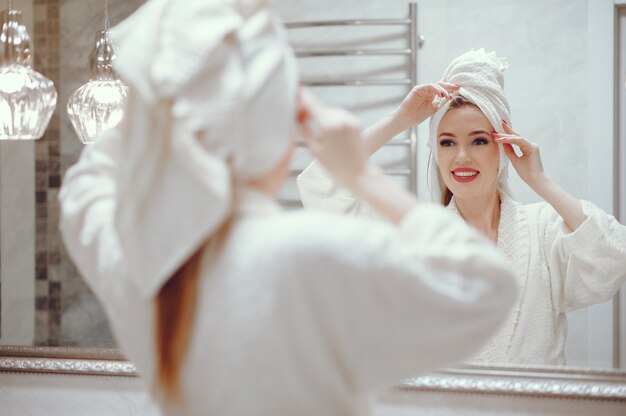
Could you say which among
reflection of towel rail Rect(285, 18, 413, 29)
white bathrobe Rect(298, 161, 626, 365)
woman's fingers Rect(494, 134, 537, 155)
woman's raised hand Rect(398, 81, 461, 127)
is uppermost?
reflection of towel rail Rect(285, 18, 413, 29)

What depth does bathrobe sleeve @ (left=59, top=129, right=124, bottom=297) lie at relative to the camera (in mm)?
803

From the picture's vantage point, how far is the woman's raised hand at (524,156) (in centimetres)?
144

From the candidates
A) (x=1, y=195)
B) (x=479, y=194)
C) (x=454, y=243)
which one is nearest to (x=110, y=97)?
(x=1, y=195)

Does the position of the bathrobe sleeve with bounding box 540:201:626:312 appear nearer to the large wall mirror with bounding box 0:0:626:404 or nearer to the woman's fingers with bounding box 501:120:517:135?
the large wall mirror with bounding box 0:0:626:404

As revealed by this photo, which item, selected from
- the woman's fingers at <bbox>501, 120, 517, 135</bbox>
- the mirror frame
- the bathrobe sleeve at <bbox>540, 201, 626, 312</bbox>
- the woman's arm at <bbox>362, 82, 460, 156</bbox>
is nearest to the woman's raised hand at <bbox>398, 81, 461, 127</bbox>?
the woman's arm at <bbox>362, 82, 460, 156</bbox>

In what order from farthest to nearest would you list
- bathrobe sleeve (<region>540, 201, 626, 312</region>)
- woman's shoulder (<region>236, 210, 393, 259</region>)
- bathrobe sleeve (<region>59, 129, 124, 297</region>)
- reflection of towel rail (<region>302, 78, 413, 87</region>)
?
reflection of towel rail (<region>302, 78, 413, 87</region>) < bathrobe sleeve (<region>540, 201, 626, 312</region>) < bathrobe sleeve (<region>59, 129, 124, 297</region>) < woman's shoulder (<region>236, 210, 393, 259</region>)

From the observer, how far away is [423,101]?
1468mm

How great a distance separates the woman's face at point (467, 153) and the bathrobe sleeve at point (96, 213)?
0.75 m

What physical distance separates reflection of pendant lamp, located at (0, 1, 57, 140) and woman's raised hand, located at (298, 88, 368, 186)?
88cm

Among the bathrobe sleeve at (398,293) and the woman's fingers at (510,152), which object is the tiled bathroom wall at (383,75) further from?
the bathrobe sleeve at (398,293)

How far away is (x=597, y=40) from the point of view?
55.7 inches

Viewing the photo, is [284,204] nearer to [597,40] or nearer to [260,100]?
[597,40]

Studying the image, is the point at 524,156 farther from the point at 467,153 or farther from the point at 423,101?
the point at 423,101

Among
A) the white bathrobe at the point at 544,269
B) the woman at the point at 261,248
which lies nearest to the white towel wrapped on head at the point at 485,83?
the white bathrobe at the point at 544,269
